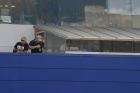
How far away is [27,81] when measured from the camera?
32.6 feet

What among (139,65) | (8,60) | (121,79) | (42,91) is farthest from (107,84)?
(8,60)

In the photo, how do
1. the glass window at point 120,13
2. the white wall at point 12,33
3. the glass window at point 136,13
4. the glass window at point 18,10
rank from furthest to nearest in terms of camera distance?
the glass window at point 136,13, the glass window at point 120,13, the glass window at point 18,10, the white wall at point 12,33

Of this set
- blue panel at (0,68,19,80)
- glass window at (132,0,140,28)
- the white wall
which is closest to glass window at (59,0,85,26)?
the white wall

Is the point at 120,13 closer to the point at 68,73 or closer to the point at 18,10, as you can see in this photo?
the point at 18,10

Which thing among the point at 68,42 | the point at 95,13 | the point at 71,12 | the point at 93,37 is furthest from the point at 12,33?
the point at 95,13

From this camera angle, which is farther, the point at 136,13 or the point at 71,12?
the point at 136,13

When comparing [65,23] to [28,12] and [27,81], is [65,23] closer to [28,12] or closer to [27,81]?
[28,12]

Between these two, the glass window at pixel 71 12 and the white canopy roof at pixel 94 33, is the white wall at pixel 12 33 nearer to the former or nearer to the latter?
the white canopy roof at pixel 94 33

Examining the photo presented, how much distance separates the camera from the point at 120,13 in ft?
63.3

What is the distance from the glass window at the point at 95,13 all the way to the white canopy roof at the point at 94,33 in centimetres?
→ 41

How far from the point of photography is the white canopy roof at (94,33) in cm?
1717

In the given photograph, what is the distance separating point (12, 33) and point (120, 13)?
610cm

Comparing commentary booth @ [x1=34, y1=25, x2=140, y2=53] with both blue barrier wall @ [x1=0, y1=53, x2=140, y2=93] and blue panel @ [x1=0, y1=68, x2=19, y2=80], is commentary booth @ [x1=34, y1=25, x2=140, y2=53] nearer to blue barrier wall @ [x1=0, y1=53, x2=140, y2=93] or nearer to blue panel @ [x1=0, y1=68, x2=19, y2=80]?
blue barrier wall @ [x1=0, y1=53, x2=140, y2=93]

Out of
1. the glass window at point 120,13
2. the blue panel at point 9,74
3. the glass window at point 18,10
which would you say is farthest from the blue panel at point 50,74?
the glass window at point 120,13
